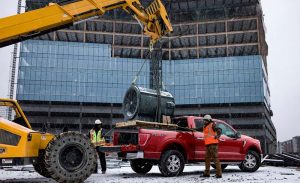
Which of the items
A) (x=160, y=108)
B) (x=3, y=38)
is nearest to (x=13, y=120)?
(x=3, y=38)

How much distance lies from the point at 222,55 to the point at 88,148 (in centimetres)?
6961

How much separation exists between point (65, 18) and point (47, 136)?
3555 mm

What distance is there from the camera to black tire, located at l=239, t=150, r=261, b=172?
1283 centimetres

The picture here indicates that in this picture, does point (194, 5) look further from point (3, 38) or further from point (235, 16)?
point (3, 38)

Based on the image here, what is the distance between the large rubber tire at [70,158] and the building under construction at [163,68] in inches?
2393

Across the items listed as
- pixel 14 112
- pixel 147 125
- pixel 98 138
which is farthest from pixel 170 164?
pixel 14 112

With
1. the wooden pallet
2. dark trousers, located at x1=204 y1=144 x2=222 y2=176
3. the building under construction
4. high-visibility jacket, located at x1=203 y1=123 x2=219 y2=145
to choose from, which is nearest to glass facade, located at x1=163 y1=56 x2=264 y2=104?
the building under construction

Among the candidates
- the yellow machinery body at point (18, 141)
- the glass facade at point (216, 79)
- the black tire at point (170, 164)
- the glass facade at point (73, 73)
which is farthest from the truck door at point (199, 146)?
the glass facade at point (73, 73)

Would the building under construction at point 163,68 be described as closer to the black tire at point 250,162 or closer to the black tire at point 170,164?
the black tire at point 250,162

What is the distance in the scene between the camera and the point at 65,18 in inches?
383

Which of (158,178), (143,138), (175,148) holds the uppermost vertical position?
(143,138)

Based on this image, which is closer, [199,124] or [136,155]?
[136,155]

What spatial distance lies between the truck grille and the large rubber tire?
0.72 m

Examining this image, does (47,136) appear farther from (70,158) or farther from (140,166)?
(140,166)
